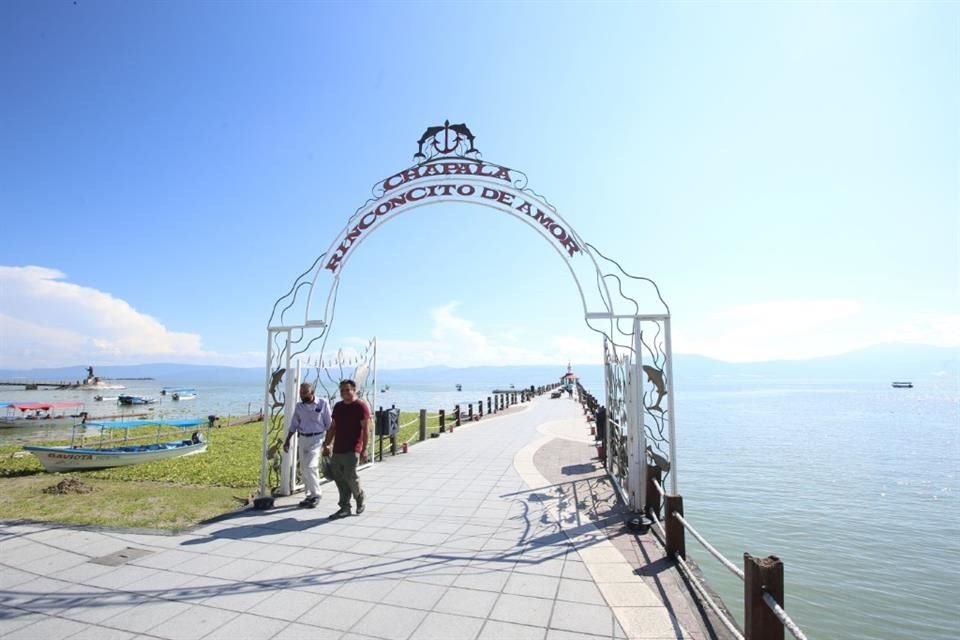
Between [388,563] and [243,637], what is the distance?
5.37ft

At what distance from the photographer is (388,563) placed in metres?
4.93

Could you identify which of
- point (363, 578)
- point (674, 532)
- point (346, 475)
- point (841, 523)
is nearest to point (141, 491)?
point (346, 475)

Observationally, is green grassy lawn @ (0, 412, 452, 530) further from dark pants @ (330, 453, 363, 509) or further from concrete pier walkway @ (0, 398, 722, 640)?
dark pants @ (330, 453, 363, 509)

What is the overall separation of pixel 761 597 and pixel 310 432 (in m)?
5.76

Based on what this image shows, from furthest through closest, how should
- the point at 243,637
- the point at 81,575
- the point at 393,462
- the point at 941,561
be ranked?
1. the point at 393,462
2. the point at 941,561
3. the point at 81,575
4. the point at 243,637

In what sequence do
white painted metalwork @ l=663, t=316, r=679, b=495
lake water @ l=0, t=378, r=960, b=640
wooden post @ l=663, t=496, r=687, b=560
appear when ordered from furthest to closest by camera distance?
lake water @ l=0, t=378, r=960, b=640 → white painted metalwork @ l=663, t=316, r=679, b=495 → wooden post @ l=663, t=496, r=687, b=560

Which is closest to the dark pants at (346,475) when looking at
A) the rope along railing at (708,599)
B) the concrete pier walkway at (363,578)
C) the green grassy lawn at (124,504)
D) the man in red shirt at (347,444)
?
the man in red shirt at (347,444)

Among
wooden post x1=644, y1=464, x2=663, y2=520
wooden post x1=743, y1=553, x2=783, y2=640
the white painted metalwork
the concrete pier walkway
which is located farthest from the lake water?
wooden post x1=743, y1=553, x2=783, y2=640

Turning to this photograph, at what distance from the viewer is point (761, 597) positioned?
3.08m

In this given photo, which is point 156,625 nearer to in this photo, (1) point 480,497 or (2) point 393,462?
(1) point 480,497

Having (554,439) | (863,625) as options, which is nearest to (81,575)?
(863,625)

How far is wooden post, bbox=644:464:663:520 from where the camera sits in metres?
6.23

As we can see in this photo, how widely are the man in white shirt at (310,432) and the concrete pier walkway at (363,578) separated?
454 mm

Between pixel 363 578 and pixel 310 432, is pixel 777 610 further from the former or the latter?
pixel 310 432
